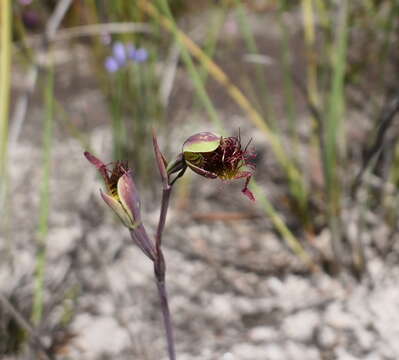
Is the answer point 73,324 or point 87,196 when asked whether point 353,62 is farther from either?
point 73,324

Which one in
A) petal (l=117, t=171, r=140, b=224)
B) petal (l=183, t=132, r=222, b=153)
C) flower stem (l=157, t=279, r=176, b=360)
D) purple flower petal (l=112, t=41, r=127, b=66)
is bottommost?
flower stem (l=157, t=279, r=176, b=360)

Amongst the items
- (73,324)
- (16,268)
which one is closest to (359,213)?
(73,324)

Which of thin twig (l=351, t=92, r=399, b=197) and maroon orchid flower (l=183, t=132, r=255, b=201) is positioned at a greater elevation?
thin twig (l=351, t=92, r=399, b=197)

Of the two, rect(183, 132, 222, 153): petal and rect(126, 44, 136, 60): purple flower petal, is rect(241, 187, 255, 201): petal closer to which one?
rect(183, 132, 222, 153): petal

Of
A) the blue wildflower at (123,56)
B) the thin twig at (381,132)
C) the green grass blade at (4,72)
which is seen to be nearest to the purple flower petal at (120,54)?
the blue wildflower at (123,56)

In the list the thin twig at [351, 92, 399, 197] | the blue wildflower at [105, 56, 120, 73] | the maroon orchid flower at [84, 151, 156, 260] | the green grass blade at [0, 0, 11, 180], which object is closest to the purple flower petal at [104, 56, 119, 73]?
the blue wildflower at [105, 56, 120, 73]

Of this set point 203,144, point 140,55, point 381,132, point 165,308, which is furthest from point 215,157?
point 140,55

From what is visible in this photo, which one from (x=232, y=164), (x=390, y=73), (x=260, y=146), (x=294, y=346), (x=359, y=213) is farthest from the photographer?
(x=390, y=73)
